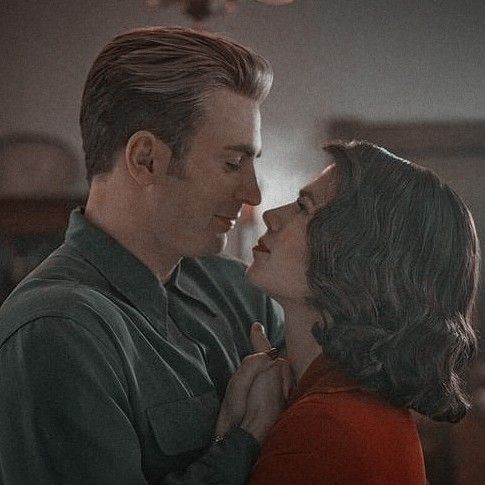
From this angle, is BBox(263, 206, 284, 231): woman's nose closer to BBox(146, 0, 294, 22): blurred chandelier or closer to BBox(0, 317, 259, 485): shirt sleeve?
BBox(0, 317, 259, 485): shirt sleeve

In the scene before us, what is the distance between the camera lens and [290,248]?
1.46 meters

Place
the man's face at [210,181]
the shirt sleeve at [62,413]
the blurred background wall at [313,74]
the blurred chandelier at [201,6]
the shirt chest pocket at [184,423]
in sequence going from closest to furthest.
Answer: the shirt sleeve at [62,413] < the shirt chest pocket at [184,423] < the man's face at [210,181] < the blurred chandelier at [201,6] < the blurred background wall at [313,74]

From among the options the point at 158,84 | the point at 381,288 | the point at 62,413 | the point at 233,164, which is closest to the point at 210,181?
the point at 233,164

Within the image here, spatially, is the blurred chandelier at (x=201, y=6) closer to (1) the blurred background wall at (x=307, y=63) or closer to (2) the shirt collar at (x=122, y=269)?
(1) the blurred background wall at (x=307, y=63)

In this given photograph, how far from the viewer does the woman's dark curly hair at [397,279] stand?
1.40m

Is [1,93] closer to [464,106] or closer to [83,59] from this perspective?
[83,59]

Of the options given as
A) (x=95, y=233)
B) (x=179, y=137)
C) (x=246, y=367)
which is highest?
(x=179, y=137)

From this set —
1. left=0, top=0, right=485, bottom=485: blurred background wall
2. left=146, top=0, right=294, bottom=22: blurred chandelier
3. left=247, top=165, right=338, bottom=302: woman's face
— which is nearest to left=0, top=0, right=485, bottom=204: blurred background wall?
left=0, top=0, right=485, bottom=485: blurred background wall

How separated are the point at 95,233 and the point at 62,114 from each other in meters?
2.48

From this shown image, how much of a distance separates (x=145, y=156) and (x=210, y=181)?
94 millimetres

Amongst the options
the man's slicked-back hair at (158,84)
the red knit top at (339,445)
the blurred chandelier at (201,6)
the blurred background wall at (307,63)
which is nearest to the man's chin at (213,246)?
the man's slicked-back hair at (158,84)

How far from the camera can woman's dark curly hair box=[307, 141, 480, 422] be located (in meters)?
1.40

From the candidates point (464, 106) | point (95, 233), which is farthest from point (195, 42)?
point (464, 106)

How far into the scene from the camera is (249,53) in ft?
4.84
